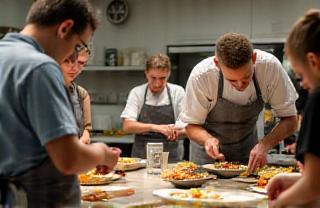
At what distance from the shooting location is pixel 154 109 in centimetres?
407

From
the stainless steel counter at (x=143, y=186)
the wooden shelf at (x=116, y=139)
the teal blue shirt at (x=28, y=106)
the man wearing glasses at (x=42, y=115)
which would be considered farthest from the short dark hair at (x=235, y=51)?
the wooden shelf at (x=116, y=139)

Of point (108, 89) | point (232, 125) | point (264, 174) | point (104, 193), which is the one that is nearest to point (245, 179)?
point (264, 174)

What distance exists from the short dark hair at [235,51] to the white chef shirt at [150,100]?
1.54m

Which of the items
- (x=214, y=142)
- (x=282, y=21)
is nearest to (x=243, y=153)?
(x=214, y=142)

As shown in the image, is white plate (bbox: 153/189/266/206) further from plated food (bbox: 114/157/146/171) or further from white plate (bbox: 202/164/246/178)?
plated food (bbox: 114/157/146/171)

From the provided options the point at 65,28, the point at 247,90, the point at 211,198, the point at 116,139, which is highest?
the point at 65,28

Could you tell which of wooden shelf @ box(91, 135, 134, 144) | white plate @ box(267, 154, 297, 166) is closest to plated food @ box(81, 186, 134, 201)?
white plate @ box(267, 154, 297, 166)

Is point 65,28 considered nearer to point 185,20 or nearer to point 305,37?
point 305,37

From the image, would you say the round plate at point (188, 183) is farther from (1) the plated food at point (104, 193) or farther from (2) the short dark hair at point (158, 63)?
(2) the short dark hair at point (158, 63)

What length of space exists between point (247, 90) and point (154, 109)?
1.32 metres

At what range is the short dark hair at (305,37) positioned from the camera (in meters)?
1.24

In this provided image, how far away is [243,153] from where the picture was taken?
295 cm

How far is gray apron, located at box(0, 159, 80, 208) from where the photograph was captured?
138 cm

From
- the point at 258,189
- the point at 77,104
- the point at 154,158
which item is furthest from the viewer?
the point at 77,104
